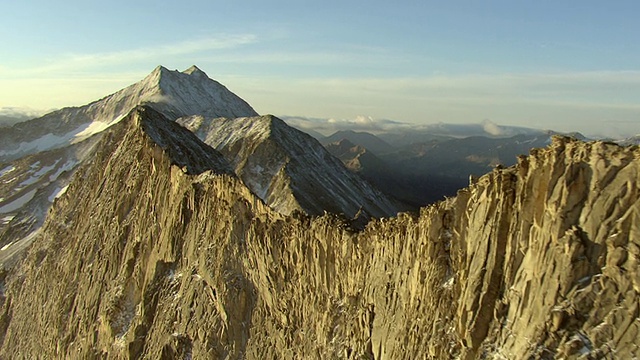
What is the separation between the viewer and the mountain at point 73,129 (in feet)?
420

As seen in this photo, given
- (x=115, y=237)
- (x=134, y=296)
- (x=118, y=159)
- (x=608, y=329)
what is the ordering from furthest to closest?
(x=118, y=159), (x=115, y=237), (x=134, y=296), (x=608, y=329)

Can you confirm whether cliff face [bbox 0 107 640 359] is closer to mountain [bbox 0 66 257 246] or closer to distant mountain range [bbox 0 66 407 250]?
distant mountain range [bbox 0 66 407 250]

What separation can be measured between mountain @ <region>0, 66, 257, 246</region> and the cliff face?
51.5 metres

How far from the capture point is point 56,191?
100188 millimetres

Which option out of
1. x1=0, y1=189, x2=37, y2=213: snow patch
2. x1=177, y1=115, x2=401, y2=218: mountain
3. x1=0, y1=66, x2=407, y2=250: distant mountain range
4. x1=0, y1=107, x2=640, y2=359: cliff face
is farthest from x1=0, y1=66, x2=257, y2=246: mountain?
x1=0, y1=107, x2=640, y2=359: cliff face

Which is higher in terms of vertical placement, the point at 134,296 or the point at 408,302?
the point at 408,302

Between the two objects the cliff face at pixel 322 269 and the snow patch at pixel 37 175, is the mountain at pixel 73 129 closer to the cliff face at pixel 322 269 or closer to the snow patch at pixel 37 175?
the snow patch at pixel 37 175

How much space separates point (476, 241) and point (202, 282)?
2313 centimetres

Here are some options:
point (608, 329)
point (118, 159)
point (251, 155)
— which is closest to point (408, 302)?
point (608, 329)

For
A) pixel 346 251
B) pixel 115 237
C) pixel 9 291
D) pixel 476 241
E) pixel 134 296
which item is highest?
pixel 476 241

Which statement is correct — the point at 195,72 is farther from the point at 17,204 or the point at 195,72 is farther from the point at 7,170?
the point at 17,204

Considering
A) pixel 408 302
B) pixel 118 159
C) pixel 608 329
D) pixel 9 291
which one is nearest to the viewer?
pixel 608 329

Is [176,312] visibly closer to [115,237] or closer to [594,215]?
[115,237]

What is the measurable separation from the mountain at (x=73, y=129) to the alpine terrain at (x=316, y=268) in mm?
50069
